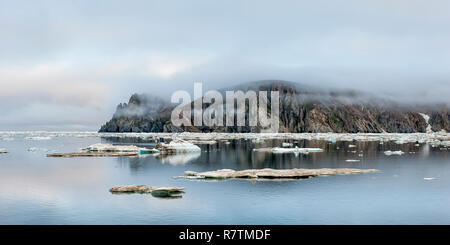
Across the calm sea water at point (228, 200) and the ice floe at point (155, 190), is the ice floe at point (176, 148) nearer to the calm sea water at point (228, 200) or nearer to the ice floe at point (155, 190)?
the calm sea water at point (228, 200)

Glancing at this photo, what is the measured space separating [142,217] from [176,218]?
79.8 inches

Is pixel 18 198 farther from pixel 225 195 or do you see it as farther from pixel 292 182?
pixel 292 182

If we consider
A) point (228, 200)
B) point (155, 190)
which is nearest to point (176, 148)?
point (155, 190)

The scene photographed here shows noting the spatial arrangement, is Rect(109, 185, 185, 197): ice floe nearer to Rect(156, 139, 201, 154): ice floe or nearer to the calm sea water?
the calm sea water

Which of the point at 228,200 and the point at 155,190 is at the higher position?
the point at 155,190

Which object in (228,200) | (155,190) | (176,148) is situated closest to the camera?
(228,200)

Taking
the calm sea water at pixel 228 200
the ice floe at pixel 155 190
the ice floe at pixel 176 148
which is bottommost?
the calm sea water at pixel 228 200

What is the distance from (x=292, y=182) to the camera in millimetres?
34344

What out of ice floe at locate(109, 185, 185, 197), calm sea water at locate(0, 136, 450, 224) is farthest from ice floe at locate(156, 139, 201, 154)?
ice floe at locate(109, 185, 185, 197)

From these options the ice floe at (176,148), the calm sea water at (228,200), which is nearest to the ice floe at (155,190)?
the calm sea water at (228,200)

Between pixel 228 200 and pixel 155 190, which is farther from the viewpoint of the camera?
pixel 155 190

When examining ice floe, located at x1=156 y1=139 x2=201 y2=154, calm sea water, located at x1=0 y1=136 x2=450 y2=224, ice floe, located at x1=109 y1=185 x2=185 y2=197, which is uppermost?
ice floe, located at x1=156 y1=139 x2=201 y2=154

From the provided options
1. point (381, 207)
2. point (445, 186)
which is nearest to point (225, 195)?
point (381, 207)

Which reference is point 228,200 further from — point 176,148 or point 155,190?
point 176,148
